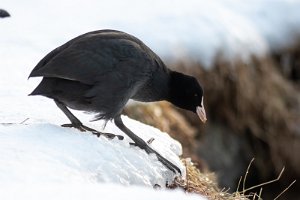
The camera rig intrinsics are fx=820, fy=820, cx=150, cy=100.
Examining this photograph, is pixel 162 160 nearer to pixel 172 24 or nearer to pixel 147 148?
pixel 147 148

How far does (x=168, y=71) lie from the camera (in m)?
3.95

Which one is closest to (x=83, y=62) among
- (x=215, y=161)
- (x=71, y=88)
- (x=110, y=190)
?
(x=71, y=88)

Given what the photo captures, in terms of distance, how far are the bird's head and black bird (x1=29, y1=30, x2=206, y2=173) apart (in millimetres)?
267

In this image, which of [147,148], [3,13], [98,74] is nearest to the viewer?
[98,74]

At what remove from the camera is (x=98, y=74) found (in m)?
3.48

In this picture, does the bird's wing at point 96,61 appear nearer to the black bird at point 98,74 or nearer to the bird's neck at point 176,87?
the black bird at point 98,74

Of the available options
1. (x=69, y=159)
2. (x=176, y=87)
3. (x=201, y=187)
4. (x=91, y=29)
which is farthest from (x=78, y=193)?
(x=91, y=29)

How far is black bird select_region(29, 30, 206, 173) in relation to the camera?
3451 mm

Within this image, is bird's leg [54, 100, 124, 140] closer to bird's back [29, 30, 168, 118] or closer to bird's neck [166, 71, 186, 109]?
bird's back [29, 30, 168, 118]

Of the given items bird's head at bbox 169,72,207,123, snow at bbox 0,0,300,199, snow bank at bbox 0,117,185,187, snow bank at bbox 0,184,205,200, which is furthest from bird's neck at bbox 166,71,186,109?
snow bank at bbox 0,184,205,200

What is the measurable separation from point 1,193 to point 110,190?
0.32m

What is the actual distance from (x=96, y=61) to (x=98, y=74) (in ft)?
0.20

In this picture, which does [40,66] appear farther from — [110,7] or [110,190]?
[110,7]

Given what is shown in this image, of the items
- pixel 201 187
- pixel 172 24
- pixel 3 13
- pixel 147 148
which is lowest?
pixel 172 24
